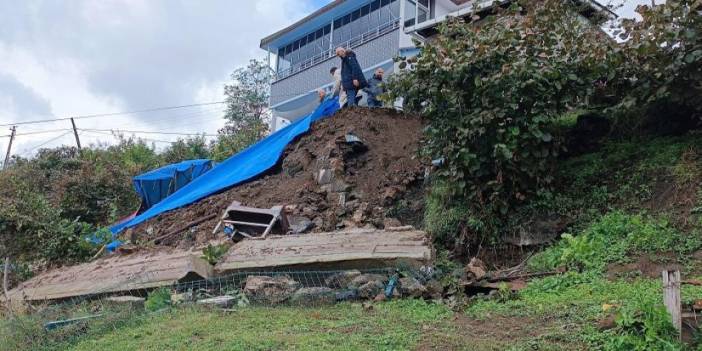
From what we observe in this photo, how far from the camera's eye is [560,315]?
4582 mm

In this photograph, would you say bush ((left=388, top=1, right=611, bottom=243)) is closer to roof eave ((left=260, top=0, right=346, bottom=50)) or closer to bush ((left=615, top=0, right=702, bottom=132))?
bush ((left=615, top=0, right=702, bottom=132))

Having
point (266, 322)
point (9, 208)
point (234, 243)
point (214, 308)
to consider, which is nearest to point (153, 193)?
point (9, 208)

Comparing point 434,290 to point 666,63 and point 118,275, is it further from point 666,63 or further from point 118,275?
point 118,275

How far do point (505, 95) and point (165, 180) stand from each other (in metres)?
9.42

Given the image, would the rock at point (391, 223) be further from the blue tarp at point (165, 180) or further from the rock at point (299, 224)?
the blue tarp at point (165, 180)

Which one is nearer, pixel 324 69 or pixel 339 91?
pixel 339 91

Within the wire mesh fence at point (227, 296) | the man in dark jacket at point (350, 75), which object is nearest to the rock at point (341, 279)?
the wire mesh fence at point (227, 296)

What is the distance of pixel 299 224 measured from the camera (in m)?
8.93

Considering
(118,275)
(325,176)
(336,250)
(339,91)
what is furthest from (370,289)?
(339,91)

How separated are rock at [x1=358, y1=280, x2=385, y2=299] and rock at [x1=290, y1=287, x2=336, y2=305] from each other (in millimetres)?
290

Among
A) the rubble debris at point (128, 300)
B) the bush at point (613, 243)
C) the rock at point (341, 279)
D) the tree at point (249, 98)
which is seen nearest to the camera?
the bush at point (613, 243)

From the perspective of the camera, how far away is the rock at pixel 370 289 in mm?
6086

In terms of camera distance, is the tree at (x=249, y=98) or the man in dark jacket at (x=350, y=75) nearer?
the man in dark jacket at (x=350, y=75)

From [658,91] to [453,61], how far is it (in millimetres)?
2277
